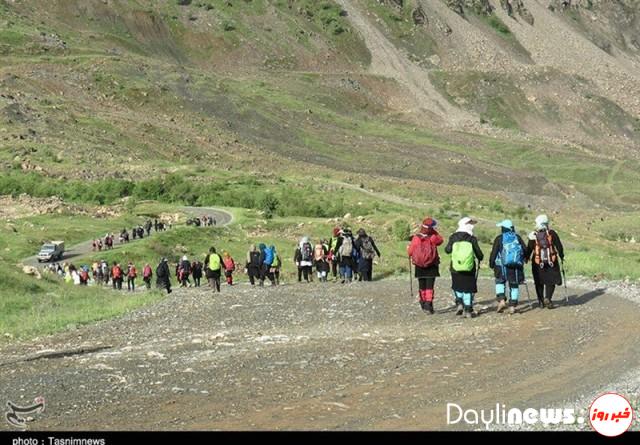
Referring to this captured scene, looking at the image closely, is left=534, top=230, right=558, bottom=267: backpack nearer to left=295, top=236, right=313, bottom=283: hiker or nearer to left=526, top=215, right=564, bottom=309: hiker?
left=526, top=215, right=564, bottom=309: hiker

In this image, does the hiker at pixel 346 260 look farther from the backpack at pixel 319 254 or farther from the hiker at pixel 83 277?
the hiker at pixel 83 277

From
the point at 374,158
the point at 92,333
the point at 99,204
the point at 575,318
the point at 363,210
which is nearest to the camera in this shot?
the point at 575,318

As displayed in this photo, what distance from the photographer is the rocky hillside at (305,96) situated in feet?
390

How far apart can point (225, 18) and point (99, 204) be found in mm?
95766

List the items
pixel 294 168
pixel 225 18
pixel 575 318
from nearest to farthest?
1. pixel 575 318
2. pixel 294 168
3. pixel 225 18

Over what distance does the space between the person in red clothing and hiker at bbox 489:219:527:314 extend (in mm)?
1386

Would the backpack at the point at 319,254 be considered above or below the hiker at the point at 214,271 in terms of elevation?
above

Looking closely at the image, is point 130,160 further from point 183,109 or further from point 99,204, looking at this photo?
point 183,109

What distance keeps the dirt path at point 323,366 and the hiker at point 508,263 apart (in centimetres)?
47

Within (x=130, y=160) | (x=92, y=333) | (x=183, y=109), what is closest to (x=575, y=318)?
(x=92, y=333)

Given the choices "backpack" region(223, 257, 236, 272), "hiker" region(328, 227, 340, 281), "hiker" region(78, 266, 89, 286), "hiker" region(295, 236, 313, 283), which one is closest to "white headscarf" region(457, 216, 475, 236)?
"hiker" region(328, 227, 340, 281)

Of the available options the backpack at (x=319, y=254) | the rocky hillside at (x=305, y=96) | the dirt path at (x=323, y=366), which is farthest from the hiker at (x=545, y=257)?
the rocky hillside at (x=305, y=96)

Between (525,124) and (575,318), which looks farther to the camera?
(525,124)

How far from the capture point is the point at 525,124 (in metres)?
167
